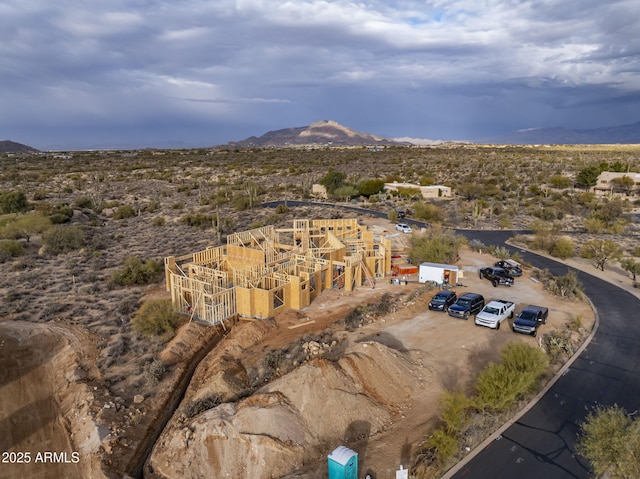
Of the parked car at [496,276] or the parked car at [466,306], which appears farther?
the parked car at [496,276]

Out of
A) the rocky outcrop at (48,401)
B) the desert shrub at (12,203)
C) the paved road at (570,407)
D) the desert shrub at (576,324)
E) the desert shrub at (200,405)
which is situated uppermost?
the desert shrub at (12,203)

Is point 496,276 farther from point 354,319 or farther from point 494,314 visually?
point 354,319

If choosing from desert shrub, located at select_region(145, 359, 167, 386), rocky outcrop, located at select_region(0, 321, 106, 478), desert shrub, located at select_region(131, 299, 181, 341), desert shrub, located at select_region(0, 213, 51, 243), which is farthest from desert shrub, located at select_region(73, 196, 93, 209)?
desert shrub, located at select_region(145, 359, 167, 386)

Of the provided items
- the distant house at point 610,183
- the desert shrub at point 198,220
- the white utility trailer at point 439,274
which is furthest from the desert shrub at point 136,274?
the distant house at point 610,183

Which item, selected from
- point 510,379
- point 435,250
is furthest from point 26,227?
point 510,379

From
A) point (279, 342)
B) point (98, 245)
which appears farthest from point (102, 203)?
point (279, 342)

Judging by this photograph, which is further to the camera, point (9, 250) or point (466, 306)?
point (9, 250)

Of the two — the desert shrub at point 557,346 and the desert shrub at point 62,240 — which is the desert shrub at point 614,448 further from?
the desert shrub at point 62,240
